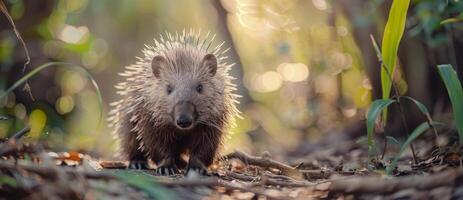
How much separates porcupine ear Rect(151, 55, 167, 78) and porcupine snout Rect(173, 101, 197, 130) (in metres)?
0.48

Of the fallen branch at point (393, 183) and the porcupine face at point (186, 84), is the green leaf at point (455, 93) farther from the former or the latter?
the porcupine face at point (186, 84)

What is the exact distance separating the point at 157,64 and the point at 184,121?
2.31 ft

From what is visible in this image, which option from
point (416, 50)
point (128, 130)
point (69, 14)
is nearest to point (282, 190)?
Result: point (128, 130)

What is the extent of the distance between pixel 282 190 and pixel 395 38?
52.3 inches

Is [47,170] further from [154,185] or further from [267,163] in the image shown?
[267,163]

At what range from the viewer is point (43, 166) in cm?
280

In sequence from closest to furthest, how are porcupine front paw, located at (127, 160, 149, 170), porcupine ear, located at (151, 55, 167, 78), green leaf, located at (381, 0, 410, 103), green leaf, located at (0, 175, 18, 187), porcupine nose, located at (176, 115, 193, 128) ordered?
green leaf, located at (0, 175, 18, 187) → green leaf, located at (381, 0, 410, 103) → porcupine nose, located at (176, 115, 193, 128) → porcupine ear, located at (151, 55, 167, 78) → porcupine front paw, located at (127, 160, 149, 170)

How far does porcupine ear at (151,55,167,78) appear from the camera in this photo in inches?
190

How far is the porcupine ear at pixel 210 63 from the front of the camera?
4.87 metres

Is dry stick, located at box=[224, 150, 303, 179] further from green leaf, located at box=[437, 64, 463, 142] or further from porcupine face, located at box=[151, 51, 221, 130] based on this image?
green leaf, located at box=[437, 64, 463, 142]

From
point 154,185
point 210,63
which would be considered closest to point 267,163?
point 210,63

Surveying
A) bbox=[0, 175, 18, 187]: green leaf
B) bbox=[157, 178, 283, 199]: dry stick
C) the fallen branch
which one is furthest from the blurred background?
bbox=[0, 175, 18, 187]: green leaf

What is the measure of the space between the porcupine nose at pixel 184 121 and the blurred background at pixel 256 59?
198cm

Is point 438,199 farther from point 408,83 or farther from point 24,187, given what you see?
point 408,83
